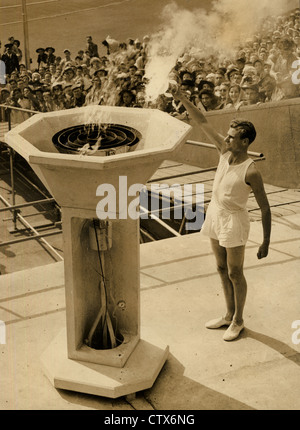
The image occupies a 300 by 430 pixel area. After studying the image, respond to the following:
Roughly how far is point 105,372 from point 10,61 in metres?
12.1

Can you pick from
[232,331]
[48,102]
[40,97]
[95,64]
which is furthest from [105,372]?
[40,97]

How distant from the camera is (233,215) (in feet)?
15.0

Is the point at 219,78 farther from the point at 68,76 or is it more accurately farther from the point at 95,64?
Result: the point at 68,76

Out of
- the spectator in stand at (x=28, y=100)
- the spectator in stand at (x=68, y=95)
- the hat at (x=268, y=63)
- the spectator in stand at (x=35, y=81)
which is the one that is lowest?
the spectator in stand at (x=28, y=100)

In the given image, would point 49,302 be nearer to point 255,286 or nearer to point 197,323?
point 197,323

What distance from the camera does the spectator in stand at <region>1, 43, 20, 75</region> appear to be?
48.8ft

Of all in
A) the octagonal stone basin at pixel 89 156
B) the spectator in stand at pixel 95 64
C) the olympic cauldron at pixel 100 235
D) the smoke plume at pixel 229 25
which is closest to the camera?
the octagonal stone basin at pixel 89 156

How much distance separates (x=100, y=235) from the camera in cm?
429

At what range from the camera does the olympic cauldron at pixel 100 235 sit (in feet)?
12.3

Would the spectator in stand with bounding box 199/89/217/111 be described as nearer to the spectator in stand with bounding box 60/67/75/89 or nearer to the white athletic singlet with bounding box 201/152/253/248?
the spectator in stand with bounding box 60/67/75/89

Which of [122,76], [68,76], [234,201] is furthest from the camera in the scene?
[68,76]

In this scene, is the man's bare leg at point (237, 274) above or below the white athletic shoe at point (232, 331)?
above

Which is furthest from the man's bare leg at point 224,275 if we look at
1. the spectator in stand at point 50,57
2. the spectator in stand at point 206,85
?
the spectator in stand at point 50,57

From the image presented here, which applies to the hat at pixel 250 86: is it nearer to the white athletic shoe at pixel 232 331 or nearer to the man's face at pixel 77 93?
the man's face at pixel 77 93
